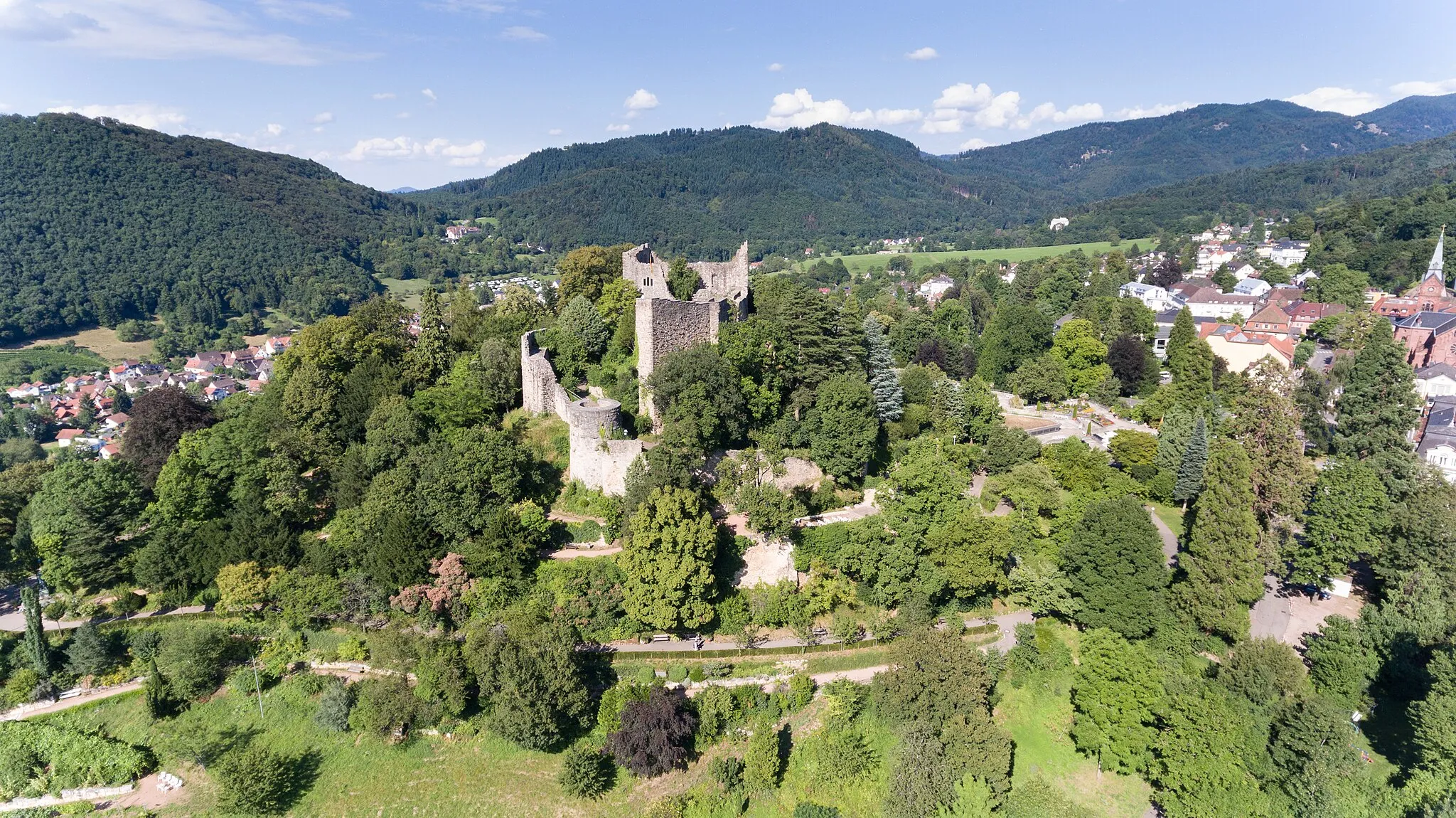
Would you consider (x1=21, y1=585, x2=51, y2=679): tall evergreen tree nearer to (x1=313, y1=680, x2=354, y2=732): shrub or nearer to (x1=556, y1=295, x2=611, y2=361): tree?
(x1=313, y1=680, x2=354, y2=732): shrub

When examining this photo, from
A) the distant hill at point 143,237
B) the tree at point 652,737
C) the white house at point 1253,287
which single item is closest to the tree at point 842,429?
the tree at point 652,737

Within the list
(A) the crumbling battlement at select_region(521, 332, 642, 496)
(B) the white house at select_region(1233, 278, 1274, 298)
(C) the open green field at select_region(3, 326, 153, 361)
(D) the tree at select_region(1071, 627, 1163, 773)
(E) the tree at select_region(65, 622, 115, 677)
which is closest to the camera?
(D) the tree at select_region(1071, 627, 1163, 773)

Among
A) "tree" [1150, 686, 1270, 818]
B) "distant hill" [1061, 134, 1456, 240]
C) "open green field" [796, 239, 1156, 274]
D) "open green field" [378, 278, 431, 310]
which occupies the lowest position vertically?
"tree" [1150, 686, 1270, 818]

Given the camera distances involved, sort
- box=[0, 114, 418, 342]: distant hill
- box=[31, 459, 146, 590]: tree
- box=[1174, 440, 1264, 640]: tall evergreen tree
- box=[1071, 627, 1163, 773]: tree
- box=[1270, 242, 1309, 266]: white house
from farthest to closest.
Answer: box=[1270, 242, 1309, 266]: white house < box=[0, 114, 418, 342]: distant hill < box=[31, 459, 146, 590]: tree < box=[1174, 440, 1264, 640]: tall evergreen tree < box=[1071, 627, 1163, 773]: tree

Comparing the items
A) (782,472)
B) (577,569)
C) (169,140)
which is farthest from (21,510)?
(169,140)

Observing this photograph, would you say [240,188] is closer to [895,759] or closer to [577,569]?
[577,569]

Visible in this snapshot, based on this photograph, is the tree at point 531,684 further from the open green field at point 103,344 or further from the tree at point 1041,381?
the open green field at point 103,344

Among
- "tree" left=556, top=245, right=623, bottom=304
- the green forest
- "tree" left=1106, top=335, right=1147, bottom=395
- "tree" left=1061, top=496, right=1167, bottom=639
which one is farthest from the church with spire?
"tree" left=556, top=245, right=623, bottom=304
